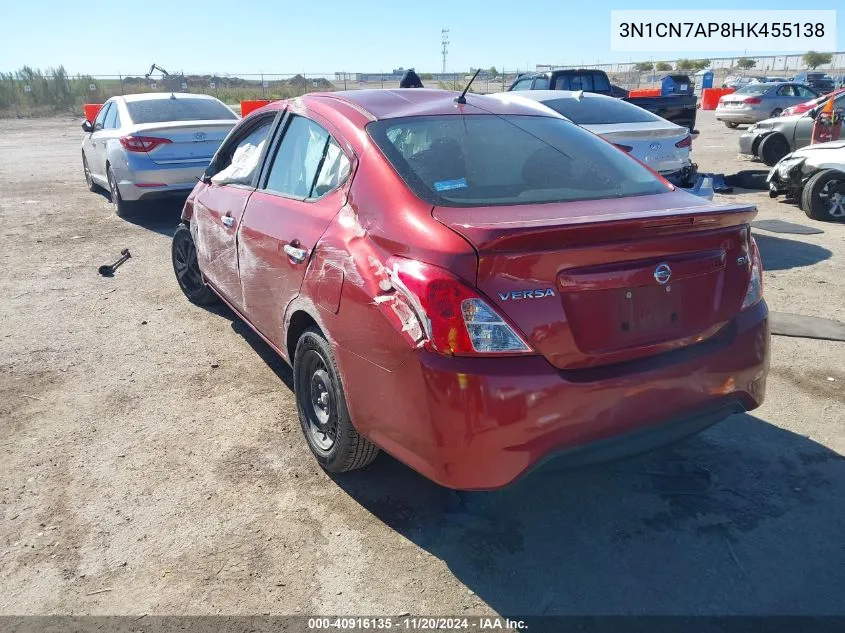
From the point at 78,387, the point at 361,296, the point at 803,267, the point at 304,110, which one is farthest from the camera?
the point at 803,267

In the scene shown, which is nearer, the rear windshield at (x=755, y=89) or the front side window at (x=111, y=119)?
the front side window at (x=111, y=119)

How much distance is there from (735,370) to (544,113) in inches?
69.9

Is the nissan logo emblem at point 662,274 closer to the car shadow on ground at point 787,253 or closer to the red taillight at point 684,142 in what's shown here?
the car shadow on ground at point 787,253

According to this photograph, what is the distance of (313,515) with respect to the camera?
3.02 metres

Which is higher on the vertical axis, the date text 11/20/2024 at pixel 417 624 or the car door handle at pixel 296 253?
the car door handle at pixel 296 253

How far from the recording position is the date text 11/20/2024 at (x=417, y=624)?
2395 mm

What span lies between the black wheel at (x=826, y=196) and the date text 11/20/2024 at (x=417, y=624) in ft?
26.2

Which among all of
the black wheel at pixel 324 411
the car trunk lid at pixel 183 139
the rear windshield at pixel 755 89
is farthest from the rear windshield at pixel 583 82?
the black wheel at pixel 324 411

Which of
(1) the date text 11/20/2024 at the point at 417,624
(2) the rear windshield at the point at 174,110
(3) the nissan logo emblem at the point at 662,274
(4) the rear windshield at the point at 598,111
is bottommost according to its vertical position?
(1) the date text 11/20/2024 at the point at 417,624

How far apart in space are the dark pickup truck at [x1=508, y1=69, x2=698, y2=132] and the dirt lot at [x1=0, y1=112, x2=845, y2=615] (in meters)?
8.49

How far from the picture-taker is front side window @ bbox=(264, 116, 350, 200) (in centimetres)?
323

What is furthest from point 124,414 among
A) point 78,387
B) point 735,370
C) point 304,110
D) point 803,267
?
point 803,267

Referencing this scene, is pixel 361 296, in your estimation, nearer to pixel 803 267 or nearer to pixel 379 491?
pixel 379 491

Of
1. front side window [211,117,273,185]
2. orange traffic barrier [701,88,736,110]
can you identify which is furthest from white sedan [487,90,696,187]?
orange traffic barrier [701,88,736,110]
